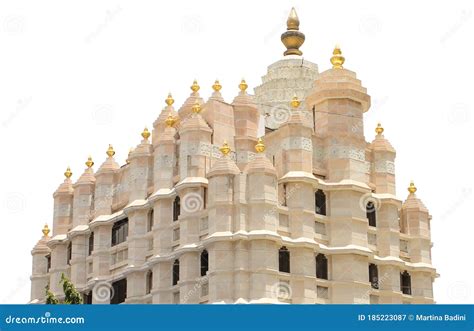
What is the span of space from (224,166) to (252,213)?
2.53 metres

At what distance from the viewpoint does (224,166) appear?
5050cm

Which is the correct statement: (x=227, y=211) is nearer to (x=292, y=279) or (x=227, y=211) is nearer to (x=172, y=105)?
(x=292, y=279)

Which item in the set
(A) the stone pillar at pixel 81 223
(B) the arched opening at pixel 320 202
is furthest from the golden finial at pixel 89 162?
(B) the arched opening at pixel 320 202

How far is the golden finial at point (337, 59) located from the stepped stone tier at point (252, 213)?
Answer: 1.9 inches

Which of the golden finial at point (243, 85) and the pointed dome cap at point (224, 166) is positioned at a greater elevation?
the golden finial at point (243, 85)

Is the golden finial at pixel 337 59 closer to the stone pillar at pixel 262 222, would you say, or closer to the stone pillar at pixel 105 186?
the stone pillar at pixel 262 222

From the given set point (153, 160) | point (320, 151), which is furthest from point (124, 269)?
point (320, 151)

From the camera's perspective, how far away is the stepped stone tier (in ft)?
A: 163

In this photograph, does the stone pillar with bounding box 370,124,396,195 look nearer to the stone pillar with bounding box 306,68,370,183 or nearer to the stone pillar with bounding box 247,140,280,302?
the stone pillar with bounding box 306,68,370,183

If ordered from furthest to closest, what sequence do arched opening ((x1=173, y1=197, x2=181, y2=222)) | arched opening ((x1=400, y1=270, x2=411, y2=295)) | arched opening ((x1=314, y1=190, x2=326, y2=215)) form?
arched opening ((x1=400, y1=270, x2=411, y2=295))
arched opening ((x1=173, y1=197, x2=181, y2=222))
arched opening ((x1=314, y1=190, x2=326, y2=215))

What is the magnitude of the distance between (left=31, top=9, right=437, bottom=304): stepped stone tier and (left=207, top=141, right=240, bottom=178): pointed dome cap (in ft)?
0.18

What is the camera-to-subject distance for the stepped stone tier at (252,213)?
4962 centimetres

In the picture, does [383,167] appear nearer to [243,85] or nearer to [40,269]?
[243,85]

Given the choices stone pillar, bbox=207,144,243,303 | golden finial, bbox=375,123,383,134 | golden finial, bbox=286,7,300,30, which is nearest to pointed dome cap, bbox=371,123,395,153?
golden finial, bbox=375,123,383,134
